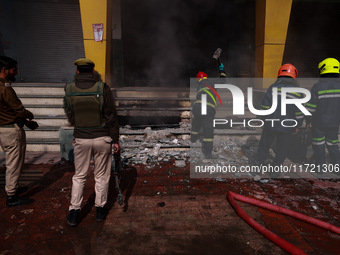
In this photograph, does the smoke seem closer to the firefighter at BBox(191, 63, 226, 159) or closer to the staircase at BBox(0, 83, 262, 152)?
the staircase at BBox(0, 83, 262, 152)

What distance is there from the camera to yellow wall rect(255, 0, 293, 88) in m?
7.71

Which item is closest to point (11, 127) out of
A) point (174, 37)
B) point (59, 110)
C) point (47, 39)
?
point (59, 110)

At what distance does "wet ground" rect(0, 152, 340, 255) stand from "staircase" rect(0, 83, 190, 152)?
1.84m

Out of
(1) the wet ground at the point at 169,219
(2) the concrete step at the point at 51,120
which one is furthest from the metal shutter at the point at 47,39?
(1) the wet ground at the point at 169,219

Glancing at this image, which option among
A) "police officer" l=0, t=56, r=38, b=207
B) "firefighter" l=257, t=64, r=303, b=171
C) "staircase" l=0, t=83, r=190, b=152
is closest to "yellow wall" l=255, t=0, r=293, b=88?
"staircase" l=0, t=83, r=190, b=152

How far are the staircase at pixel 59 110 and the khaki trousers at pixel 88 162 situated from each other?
11.7 feet

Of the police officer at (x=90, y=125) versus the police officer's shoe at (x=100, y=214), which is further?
the police officer's shoe at (x=100, y=214)

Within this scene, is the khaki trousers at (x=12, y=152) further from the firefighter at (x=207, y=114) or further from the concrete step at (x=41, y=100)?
the firefighter at (x=207, y=114)

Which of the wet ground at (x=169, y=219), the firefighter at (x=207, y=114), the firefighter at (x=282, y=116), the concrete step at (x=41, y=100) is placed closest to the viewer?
the wet ground at (x=169, y=219)

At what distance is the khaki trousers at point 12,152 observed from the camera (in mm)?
3616

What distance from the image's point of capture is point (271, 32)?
7852 mm

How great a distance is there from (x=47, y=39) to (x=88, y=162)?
10.5 metres

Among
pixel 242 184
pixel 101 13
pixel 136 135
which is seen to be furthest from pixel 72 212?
pixel 101 13

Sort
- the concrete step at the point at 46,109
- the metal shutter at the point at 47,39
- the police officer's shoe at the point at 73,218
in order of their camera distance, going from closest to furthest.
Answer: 1. the police officer's shoe at the point at 73,218
2. the concrete step at the point at 46,109
3. the metal shutter at the point at 47,39
